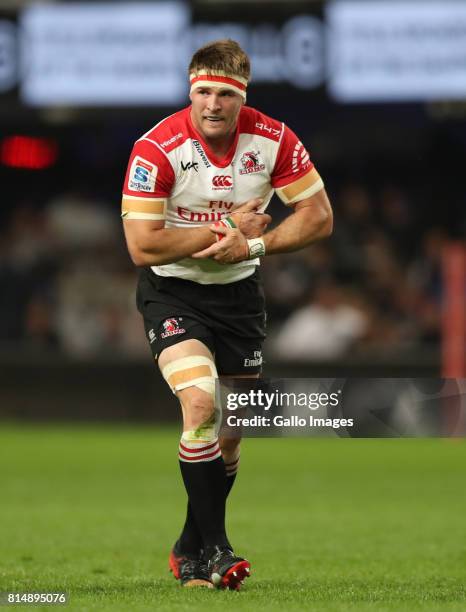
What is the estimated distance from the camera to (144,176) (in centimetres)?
602

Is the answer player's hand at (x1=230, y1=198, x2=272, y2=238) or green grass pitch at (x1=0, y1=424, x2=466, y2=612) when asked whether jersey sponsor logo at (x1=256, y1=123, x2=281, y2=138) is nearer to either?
player's hand at (x1=230, y1=198, x2=272, y2=238)

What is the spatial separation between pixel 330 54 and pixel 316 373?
379 centimetres

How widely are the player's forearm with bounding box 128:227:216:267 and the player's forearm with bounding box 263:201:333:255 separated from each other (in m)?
0.29

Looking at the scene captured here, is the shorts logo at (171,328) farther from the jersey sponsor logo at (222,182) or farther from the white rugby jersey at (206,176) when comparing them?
the jersey sponsor logo at (222,182)

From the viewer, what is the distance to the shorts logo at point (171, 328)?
6.20 metres

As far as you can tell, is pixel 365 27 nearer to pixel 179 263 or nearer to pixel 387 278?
pixel 387 278

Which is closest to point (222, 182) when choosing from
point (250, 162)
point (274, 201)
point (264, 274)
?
point (250, 162)

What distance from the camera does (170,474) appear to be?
12.5 m

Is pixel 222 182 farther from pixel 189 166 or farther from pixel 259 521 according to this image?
pixel 259 521

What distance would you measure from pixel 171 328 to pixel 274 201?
42.7 ft

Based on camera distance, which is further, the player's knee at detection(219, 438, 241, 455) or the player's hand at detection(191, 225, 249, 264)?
the player's knee at detection(219, 438, 241, 455)

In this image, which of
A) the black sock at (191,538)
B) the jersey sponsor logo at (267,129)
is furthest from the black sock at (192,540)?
the jersey sponsor logo at (267,129)

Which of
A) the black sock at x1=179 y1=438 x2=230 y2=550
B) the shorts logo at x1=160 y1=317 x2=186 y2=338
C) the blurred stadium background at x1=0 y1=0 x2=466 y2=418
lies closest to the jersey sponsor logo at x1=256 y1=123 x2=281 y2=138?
the shorts logo at x1=160 y1=317 x2=186 y2=338

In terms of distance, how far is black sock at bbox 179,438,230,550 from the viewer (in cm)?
606
